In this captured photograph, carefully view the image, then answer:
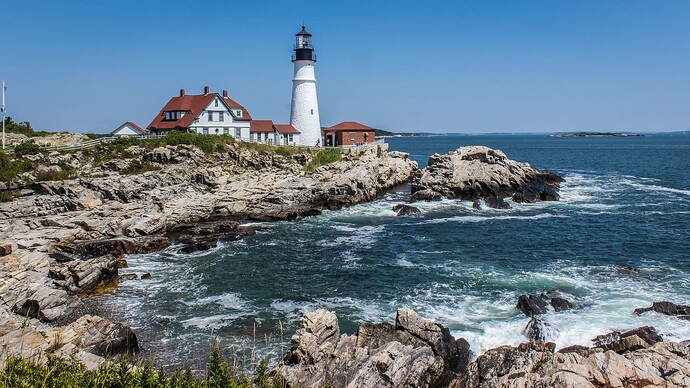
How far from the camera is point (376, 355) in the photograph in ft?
51.1

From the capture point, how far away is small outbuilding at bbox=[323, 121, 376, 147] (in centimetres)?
7106

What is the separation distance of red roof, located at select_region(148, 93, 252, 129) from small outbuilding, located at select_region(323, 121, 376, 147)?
1270cm

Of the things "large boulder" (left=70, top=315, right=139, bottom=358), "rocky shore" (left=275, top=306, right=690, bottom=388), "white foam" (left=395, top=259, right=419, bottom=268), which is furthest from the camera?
"white foam" (left=395, top=259, right=419, bottom=268)

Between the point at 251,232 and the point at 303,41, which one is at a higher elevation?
the point at 303,41

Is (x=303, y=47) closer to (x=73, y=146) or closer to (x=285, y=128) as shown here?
(x=285, y=128)

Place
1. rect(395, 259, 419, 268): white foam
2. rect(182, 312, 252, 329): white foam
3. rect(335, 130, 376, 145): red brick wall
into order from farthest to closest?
1. rect(335, 130, 376, 145): red brick wall
2. rect(395, 259, 419, 268): white foam
3. rect(182, 312, 252, 329): white foam

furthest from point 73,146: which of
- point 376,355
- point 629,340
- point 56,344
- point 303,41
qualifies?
point 629,340

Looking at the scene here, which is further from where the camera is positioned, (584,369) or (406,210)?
(406,210)

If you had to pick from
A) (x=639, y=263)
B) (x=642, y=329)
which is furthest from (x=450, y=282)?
(x=639, y=263)

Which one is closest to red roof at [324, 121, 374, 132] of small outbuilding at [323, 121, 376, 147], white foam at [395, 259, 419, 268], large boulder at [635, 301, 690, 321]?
small outbuilding at [323, 121, 376, 147]

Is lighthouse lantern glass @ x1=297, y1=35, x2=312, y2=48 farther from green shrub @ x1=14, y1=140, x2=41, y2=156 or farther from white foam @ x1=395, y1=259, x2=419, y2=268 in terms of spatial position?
white foam @ x1=395, y1=259, x2=419, y2=268

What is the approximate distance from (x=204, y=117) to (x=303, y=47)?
46.2 feet

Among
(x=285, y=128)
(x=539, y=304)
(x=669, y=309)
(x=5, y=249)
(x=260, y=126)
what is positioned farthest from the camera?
(x=285, y=128)

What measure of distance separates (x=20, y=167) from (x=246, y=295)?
27.7m
